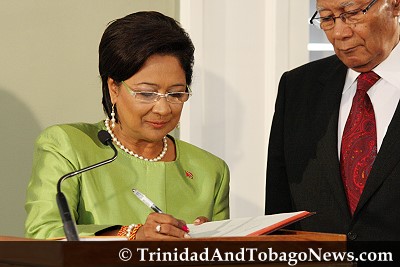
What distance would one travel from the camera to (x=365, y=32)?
2650 millimetres

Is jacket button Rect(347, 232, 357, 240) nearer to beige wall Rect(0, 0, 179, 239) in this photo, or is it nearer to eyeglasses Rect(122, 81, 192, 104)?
eyeglasses Rect(122, 81, 192, 104)

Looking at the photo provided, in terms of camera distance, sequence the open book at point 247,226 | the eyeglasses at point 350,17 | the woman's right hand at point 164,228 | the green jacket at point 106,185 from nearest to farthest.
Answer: the open book at point 247,226 < the woman's right hand at point 164,228 < the green jacket at point 106,185 < the eyeglasses at point 350,17

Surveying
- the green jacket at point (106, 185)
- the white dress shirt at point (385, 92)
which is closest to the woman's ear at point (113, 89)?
the green jacket at point (106, 185)

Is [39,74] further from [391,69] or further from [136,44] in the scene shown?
[391,69]

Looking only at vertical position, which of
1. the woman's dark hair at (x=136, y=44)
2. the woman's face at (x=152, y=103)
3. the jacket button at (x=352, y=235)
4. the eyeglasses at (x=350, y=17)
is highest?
the eyeglasses at (x=350, y=17)

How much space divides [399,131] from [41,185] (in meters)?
1.11

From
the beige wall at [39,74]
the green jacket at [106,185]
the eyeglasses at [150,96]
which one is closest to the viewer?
the green jacket at [106,185]

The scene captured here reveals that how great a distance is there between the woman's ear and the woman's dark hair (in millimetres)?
17

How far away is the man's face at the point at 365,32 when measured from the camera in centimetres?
264

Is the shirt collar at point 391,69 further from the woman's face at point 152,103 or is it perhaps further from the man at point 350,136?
the woman's face at point 152,103

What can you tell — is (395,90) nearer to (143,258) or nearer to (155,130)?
(155,130)

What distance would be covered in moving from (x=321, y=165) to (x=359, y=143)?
0.16 m

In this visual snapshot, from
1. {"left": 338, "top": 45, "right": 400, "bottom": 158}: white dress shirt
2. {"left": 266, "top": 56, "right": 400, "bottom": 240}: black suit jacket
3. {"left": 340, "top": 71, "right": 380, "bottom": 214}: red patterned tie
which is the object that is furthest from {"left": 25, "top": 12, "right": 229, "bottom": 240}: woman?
{"left": 338, "top": 45, "right": 400, "bottom": 158}: white dress shirt

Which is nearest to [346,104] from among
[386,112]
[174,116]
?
[386,112]
